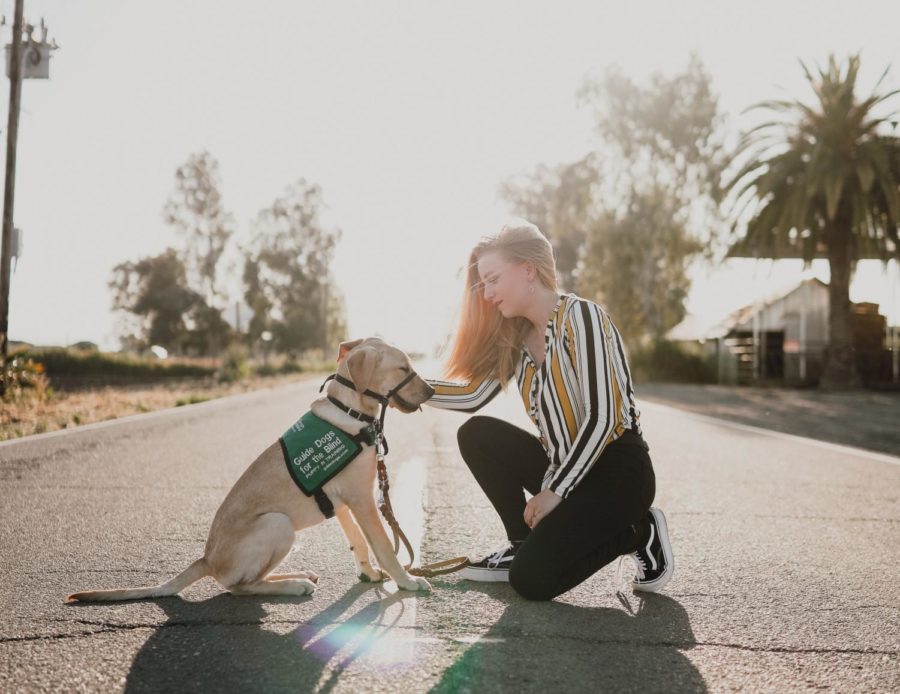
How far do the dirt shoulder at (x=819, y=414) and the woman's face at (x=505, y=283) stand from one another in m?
7.08

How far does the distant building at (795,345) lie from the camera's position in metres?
28.3

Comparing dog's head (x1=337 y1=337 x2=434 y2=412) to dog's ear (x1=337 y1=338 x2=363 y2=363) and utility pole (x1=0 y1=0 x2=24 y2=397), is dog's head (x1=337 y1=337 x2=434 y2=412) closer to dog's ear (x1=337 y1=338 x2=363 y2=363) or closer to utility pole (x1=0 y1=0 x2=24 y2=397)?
dog's ear (x1=337 y1=338 x2=363 y2=363)

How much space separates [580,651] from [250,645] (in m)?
1.11

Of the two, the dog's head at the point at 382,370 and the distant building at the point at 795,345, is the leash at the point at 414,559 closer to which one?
the dog's head at the point at 382,370

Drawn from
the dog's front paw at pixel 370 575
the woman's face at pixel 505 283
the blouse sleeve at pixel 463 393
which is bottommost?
the dog's front paw at pixel 370 575

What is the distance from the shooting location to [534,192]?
53812 mm

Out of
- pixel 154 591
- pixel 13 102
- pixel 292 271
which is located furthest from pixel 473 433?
pixel 292 271

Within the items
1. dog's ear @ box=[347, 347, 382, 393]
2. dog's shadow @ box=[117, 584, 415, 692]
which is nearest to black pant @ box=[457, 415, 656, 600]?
dog's shadow @ box=[117, 584, 415, 692]

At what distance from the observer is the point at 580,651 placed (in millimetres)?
2650

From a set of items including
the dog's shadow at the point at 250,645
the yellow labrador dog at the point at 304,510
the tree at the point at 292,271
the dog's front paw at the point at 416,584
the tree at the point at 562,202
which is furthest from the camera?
the tree at the point at 292,271

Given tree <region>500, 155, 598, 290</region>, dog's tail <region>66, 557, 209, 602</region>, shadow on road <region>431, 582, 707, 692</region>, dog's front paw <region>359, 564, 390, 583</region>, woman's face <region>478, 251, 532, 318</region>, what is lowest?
dog's front paw <region>359, 564, 390, 583</region>

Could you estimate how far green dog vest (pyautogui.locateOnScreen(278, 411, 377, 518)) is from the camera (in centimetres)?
337

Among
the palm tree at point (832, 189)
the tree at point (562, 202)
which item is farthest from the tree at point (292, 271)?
the palm tree at point (832, 189)

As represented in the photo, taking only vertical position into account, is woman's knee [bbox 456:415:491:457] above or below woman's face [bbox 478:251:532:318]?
below
